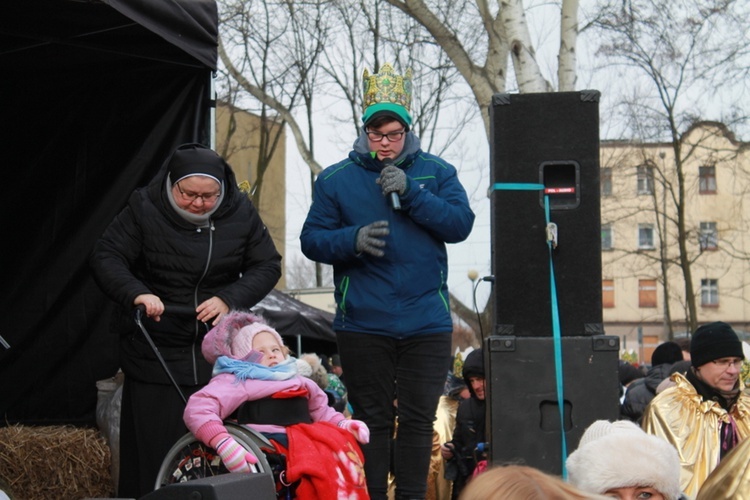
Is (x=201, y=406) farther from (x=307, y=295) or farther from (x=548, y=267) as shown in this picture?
(x=307, y=295)

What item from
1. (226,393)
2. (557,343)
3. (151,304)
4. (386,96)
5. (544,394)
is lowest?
(544,394)

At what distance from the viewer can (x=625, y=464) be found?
3615 millimetres

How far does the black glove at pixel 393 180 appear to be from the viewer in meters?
4.91

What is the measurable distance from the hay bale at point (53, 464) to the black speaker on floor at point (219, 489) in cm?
346

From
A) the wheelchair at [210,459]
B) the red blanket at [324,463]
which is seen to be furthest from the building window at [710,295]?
the wheelchair at [210,459]

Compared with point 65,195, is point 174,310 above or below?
below

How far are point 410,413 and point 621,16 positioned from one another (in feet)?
41.5

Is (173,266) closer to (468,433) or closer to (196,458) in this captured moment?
(196,458)

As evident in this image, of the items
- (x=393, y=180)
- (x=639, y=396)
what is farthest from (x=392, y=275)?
(x=639, y=396)

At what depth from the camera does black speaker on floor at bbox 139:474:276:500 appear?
2482 millimetres

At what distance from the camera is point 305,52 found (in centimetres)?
2370

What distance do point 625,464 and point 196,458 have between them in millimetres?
1624

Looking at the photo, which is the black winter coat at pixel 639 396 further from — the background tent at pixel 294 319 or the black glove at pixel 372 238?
the background tent at pixel 294 319

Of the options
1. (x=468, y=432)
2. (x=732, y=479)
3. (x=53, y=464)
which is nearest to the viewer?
(x=732, y=479)
